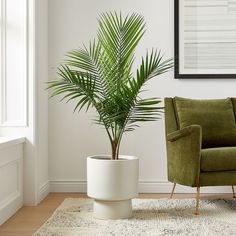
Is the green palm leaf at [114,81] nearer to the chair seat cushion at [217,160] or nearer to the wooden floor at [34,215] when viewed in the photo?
the chair seat cushion at [217,160]

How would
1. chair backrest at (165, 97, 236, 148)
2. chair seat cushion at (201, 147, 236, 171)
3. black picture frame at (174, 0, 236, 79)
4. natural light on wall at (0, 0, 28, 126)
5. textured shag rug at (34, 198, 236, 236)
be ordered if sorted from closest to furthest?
textured shag rug at (34, 198, 236, 236)
chair seat cushion at (201, 147, 236, 171)
natural light on wall at (0, 0, 28, 126)
chair backrest at (165, 97, 236, 148)
black picture frame at (174, 0, 236, 79)

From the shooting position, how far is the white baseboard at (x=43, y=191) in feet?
11.5

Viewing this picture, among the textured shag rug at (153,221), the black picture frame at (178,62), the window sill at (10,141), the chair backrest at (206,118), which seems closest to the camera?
the textured shag rug at (153,221)

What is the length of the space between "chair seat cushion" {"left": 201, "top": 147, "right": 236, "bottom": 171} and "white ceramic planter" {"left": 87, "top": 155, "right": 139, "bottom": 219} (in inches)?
19.2

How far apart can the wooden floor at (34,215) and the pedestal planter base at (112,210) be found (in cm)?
38

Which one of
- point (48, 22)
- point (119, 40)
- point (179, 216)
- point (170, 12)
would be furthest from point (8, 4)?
point (179, 216)

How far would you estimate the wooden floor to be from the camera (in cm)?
265

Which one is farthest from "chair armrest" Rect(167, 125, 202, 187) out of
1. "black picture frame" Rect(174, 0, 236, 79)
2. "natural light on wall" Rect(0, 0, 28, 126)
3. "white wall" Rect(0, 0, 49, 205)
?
"natural light on wall" Rect(0, 0, 28, 126)

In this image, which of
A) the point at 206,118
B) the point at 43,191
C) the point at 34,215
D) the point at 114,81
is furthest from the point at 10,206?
the point at 206,118

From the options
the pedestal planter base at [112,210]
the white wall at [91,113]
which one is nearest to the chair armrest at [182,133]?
the pedestal planter base at [112,210]

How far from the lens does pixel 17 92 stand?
3.36 m

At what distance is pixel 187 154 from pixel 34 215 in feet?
3.75

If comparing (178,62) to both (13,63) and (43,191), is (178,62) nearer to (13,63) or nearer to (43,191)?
(13,63)

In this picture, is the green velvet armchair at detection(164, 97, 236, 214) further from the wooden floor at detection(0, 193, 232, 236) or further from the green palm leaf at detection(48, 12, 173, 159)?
the wooden floor at detection(0, 193, 232, 236)
